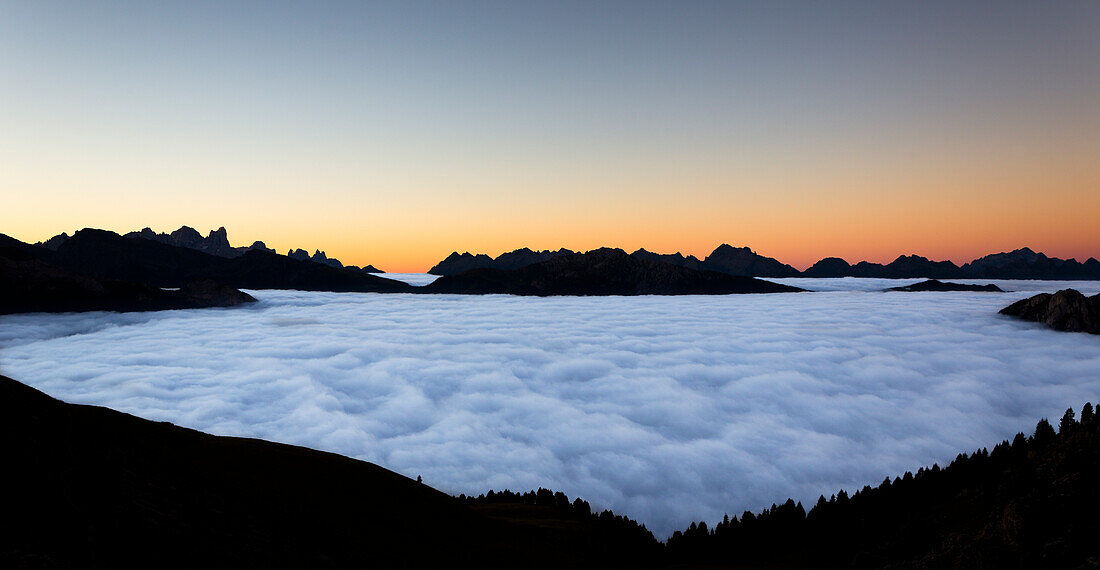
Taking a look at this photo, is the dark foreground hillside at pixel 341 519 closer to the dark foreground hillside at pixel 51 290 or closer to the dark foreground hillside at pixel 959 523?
the dark foreground hillside at pixel 959 523

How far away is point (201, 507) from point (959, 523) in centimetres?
1182

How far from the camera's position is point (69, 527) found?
12.2 feet

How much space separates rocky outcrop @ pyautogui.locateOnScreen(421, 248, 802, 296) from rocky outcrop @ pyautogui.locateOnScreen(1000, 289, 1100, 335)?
12928cm

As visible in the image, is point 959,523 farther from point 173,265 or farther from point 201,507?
point 173,265

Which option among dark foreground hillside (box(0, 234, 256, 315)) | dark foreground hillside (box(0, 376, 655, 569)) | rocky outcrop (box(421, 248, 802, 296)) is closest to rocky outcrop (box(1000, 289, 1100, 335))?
dark foreground hillside (box(0, 376, 655, 569))

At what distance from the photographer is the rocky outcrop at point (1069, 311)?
1884 inches

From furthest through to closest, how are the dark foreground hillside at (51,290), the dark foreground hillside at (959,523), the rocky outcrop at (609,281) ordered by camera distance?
the rocky outcrop at (609,281)
the dark foreground hillside at (51,290)
the dark foreground hillside at (959,523)

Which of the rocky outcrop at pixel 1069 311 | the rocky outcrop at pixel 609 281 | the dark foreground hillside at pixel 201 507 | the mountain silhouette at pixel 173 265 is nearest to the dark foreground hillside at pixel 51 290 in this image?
the mountain silhouette at pixel 173 265

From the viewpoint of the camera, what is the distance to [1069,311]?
1961 inches

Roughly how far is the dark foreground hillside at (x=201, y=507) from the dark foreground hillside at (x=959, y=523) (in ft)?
16.8

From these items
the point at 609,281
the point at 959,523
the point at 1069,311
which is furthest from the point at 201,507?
the point at 609,281

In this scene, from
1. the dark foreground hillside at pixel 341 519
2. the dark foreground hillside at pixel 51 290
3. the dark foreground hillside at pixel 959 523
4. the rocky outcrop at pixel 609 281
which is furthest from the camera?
the rocky outcrop at pixel 609 281

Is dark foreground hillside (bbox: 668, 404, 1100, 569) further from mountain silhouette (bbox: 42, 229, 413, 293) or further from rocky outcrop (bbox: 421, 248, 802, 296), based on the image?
rocky outcrop (bbox: 421, 248, 802, 296)

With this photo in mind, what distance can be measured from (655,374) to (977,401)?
21.2m
